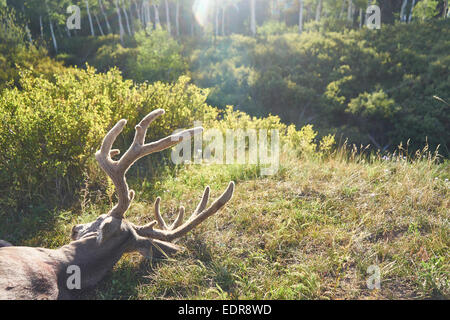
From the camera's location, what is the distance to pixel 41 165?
13.5 ft

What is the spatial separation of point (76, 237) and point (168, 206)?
1.50 meters

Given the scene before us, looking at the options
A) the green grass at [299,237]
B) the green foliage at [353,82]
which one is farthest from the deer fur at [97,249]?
the green foliage at [353,82]

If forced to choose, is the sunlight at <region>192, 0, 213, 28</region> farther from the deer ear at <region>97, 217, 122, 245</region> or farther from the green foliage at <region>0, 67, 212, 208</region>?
the deer ear at <region>97, 217, 122, 245</region>

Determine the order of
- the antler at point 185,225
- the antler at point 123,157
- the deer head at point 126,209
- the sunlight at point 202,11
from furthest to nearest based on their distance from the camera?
1. the sunlight at point 202,11
2. the antler at point 185,225
3. the antler at point 123,157
4. the deer head at point 126,209

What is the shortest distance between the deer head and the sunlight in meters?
38.9

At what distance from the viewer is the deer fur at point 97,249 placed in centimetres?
186

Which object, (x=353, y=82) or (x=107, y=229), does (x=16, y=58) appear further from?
(x=353, y=82)

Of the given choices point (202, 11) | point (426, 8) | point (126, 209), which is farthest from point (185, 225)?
point (202, 11)

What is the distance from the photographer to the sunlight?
37.4 metres

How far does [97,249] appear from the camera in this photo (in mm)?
2277

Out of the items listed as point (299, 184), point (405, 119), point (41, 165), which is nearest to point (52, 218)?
point (41, 165)

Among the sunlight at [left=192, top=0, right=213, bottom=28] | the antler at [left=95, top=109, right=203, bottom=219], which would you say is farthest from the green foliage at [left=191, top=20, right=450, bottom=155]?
the sunlight at [left=192, top=0, right=213, bottom=28]

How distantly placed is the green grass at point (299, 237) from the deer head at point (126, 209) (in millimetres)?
241

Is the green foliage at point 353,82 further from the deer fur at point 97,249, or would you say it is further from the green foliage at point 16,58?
the deer fur at point 97,249
